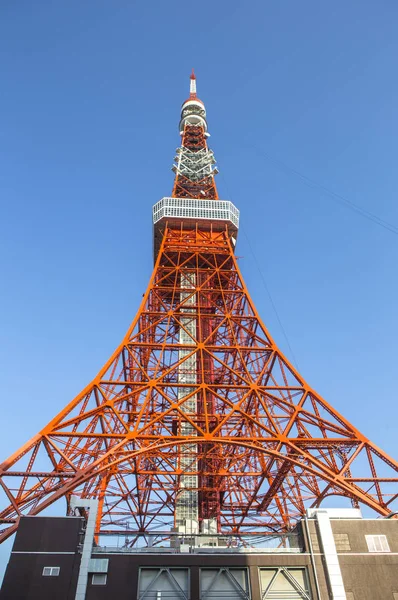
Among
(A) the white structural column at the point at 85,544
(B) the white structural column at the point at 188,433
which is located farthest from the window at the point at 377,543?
(A) the white structural column at the point at 85,544

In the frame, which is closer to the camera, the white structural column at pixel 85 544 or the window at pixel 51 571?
the white structural column at pixel 85 544

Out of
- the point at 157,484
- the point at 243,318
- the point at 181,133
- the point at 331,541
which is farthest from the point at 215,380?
the point at 181,133

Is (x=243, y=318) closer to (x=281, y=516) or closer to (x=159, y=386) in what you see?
(x=159, y=386)

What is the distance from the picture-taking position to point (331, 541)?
16203 millimetres

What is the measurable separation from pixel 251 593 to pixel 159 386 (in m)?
9.31

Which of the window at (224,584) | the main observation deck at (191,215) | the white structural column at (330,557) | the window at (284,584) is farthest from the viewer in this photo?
the main observation deck at (191,215)

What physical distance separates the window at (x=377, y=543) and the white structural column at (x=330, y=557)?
1294 mm

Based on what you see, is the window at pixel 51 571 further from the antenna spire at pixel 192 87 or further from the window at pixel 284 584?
A: the antenna spire at pixel 192 87

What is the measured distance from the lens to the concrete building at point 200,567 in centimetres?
1499

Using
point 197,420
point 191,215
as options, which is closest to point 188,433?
point 197,420

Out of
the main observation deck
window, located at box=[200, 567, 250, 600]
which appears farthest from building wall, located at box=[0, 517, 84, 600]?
the main observation deck

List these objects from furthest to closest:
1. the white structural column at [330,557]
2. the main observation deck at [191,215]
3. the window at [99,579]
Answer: the main observation deck at [191,215] < the white structural column at [330,557] < the window at [99,579]

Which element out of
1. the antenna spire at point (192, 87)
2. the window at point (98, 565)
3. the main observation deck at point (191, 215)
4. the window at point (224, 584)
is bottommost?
the window at point (224, 584)

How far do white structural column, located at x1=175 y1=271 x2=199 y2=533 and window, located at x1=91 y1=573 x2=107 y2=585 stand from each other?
6518 mm
